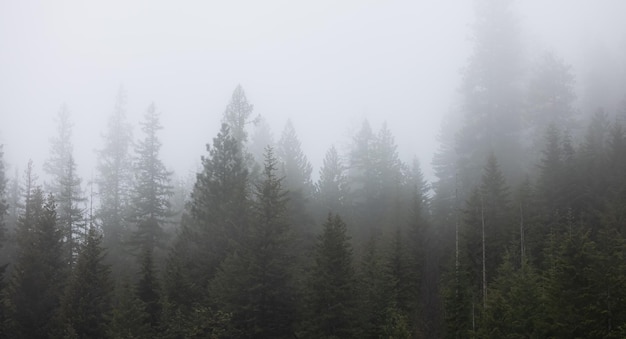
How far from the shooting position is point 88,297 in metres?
25.3

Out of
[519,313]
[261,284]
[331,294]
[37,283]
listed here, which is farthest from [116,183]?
[519,313]

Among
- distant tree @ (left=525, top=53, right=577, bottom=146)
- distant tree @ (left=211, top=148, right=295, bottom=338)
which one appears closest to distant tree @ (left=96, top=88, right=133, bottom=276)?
distant tree @ (left=211, top=148, right=295, bottom=338)

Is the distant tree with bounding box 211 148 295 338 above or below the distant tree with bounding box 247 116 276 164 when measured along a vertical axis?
below

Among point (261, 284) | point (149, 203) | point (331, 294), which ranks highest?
point (149, 203)

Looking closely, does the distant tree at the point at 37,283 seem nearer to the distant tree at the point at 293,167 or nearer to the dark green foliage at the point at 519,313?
the distant tree at the point at 293,167

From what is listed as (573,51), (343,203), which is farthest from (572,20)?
(343,203)

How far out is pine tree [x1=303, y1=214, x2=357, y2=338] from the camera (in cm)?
2183

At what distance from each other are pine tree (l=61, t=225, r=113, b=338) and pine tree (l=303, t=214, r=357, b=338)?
10577 mm

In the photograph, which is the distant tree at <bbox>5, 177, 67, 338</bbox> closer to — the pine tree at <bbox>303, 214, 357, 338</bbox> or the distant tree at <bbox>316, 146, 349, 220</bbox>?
the pine tree at <bbox>303, 214, 357, 338</bbox>

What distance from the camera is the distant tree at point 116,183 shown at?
4138 cm

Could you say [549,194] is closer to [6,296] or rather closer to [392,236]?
[392,236]

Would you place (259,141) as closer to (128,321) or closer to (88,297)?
(88,297)

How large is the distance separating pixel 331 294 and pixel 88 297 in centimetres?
1294

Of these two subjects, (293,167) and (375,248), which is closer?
(375,248)
